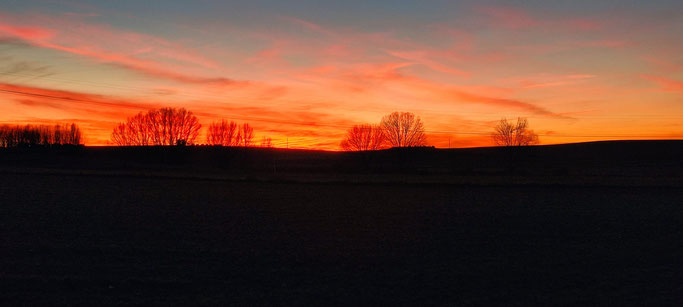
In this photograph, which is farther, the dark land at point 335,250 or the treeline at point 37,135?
the treeline at point 37,135

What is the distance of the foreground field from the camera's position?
9391 millimetres

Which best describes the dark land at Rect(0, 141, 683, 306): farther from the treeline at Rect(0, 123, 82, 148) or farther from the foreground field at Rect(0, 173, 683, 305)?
the treeline at Rect(0, 123, 82, 148)

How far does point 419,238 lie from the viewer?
1627 cm

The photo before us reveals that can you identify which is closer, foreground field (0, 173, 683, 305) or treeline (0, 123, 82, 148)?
foreground field (0, 173, 683, 305)

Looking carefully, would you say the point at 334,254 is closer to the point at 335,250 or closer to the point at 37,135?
the point at 335,250

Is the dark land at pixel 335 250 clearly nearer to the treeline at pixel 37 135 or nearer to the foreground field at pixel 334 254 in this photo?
the foreground field at pixel 334 254

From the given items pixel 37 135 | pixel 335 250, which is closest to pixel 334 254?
pixel 335 250

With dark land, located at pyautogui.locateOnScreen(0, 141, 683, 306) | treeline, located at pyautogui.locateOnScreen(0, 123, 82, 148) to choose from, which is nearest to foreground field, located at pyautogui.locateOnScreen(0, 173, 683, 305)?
dark land, located at pyautogui.locateOnScreen(0, 141, 683, 306)

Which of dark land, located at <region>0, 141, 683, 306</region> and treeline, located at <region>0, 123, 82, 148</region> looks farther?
treeline, located at <region>0, 123, 82, 148</region>

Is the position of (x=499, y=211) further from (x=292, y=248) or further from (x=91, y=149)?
(x=91, y=149)

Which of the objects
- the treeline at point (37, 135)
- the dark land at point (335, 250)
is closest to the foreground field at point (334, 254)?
the dark land at point (335, 250)

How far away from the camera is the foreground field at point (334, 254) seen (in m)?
9.39

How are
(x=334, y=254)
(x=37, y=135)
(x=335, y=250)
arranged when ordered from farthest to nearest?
(x=37, y=135) < (x=335, y=250) < (x=334, y=254)

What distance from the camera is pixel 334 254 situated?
13.3m
